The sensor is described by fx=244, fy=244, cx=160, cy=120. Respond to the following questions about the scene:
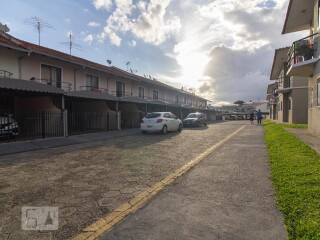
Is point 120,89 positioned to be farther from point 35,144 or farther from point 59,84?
point 35,144

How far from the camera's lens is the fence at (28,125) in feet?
41.9

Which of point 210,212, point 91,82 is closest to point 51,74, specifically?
point 91,82

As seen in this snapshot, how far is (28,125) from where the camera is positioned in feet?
48.6

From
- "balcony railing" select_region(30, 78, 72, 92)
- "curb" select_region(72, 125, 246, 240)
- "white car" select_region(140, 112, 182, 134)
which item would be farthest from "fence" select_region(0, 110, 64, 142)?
"curb" select_region(72, 125, 246, 240)

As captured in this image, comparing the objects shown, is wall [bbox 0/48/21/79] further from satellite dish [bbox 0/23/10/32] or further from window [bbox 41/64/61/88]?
satellite dish [bbox 0/23/10/32]

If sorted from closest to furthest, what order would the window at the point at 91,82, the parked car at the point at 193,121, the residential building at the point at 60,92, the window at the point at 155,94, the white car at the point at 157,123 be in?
the residential building at the point at 60,92 < the white car at the point at 157,123 < the window at the point at 91,82 < the parked car at the point at 193,121 < the window at the point at 155,94

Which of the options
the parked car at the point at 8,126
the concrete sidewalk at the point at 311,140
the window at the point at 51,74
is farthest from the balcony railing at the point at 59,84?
the concrete sidewalk at the point at 311,140

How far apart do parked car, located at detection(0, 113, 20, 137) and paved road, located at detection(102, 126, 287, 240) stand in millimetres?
10661

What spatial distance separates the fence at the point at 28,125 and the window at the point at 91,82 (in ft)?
22.8

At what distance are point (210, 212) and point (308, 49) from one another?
14.3 m

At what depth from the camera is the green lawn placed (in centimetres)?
324

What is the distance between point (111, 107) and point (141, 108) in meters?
5.17

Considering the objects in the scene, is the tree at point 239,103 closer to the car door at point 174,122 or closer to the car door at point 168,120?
the car door at point 174,122

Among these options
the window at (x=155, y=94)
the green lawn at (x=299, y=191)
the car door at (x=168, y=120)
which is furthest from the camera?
the window at (x=155, y=94)
